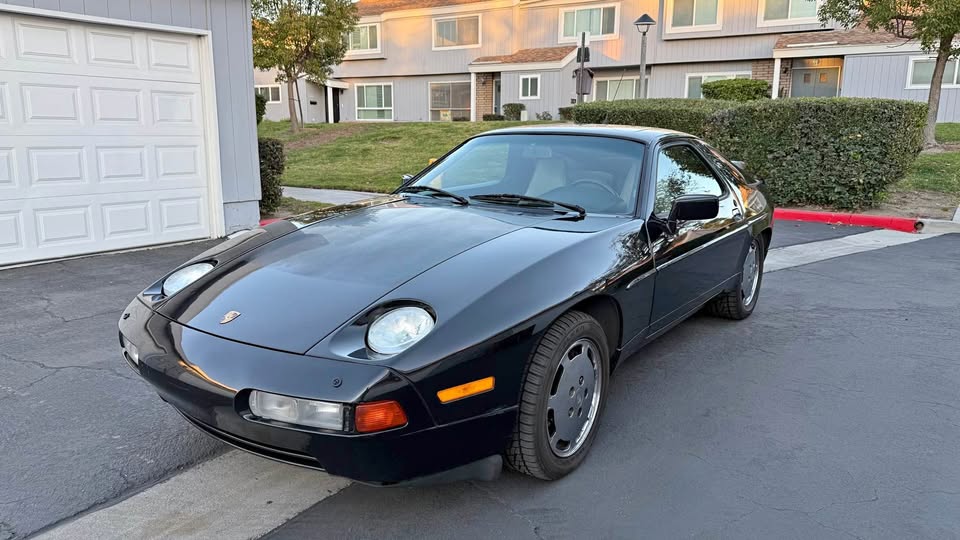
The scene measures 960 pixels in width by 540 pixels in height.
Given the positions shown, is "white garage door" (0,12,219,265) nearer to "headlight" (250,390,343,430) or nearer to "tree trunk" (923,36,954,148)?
"headlight" (250,390,343,430)

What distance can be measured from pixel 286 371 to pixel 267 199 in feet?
26.3

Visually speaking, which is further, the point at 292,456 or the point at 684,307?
the point at 684,307

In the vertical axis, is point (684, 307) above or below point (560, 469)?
above

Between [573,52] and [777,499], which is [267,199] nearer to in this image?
[777,499]

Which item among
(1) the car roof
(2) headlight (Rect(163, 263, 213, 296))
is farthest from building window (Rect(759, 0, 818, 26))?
(2) headlight (Rect(163, 263, 213, 296))

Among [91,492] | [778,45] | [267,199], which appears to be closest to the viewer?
[91,492]

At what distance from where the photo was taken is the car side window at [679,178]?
4.02m

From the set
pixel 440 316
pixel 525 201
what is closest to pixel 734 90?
pixel 525 201

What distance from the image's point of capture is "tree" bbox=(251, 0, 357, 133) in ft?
77.5

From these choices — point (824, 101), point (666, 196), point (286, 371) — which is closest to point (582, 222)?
point (666, 196)

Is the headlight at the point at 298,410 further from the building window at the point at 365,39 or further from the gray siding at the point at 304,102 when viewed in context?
the gray siding at the point at 304,102

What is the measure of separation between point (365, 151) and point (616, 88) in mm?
13194

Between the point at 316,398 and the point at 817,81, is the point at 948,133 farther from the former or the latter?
the point at 316,398

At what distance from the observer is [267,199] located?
32.7 ft
